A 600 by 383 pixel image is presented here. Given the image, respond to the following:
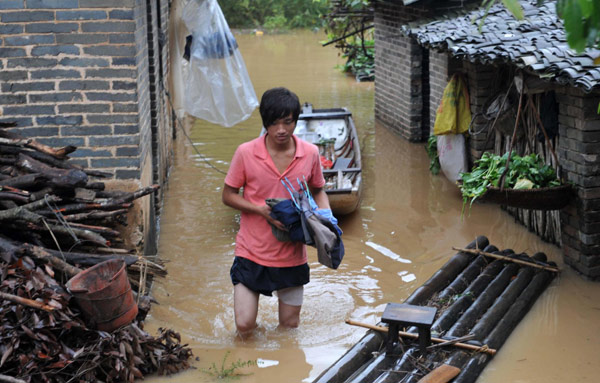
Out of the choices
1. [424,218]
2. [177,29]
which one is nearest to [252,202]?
[424,218]

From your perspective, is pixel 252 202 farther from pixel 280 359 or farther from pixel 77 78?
pixel 77 78

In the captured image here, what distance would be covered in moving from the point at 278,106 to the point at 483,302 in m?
2.53

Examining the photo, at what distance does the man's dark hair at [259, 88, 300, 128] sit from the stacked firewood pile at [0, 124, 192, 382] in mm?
1501

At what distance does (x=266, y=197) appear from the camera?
4848mm

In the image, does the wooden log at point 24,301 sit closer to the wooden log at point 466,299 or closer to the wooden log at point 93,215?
the wooden log at point 93,215

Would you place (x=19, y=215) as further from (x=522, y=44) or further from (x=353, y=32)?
(x=353, y=32)

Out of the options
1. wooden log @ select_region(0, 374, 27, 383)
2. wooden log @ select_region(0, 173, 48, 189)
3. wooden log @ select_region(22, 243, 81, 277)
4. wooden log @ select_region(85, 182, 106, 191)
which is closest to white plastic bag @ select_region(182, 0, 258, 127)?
wooden log @ select_region(85, 182, 106, 191)

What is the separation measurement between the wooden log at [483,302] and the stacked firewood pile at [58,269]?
1.98m

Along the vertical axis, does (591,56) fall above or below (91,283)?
above

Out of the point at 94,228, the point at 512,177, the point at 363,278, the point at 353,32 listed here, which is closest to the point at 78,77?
the point at 94,228

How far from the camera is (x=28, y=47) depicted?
5898 millimetres

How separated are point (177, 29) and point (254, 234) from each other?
6.26 m

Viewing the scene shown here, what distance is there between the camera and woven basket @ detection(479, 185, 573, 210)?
656 cm

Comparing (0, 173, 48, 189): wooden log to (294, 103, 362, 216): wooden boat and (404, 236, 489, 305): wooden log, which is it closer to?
(404, 236, 489, 305): wooden log
